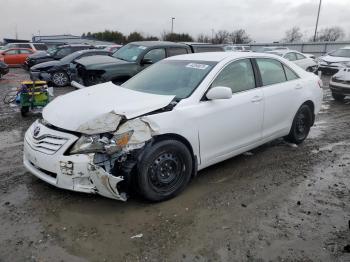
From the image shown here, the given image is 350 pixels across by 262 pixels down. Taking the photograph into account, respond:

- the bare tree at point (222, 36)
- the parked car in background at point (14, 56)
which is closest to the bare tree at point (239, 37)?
the bare tree at point (222, 36)

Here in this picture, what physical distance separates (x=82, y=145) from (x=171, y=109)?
1.07 m

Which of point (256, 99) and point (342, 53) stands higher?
point (256, 99)

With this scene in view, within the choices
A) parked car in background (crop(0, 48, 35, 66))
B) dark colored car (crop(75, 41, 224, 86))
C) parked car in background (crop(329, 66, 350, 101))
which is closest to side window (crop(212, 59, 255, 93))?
dark colored car (crop(75, 41, 224, 86))

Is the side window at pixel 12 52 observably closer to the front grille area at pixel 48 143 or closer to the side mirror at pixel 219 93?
the front grille area at pixel 48 143

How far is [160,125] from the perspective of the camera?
148 inches

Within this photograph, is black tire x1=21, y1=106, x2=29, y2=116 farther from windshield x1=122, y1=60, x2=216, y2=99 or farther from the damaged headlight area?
the damaged headlight area

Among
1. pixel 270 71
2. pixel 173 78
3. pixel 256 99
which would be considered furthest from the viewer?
pixel 270 71

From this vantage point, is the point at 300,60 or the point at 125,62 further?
the point at 300,60

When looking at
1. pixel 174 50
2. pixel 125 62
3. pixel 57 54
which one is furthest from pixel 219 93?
pixel 57 54

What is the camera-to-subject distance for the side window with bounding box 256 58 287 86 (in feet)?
17.1

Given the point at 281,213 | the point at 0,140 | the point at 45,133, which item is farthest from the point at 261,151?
the point at 0,140

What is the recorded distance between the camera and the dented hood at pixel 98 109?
3641 mm

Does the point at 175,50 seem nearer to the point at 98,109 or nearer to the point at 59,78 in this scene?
the point at 59,78

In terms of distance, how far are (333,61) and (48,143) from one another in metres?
17.6
